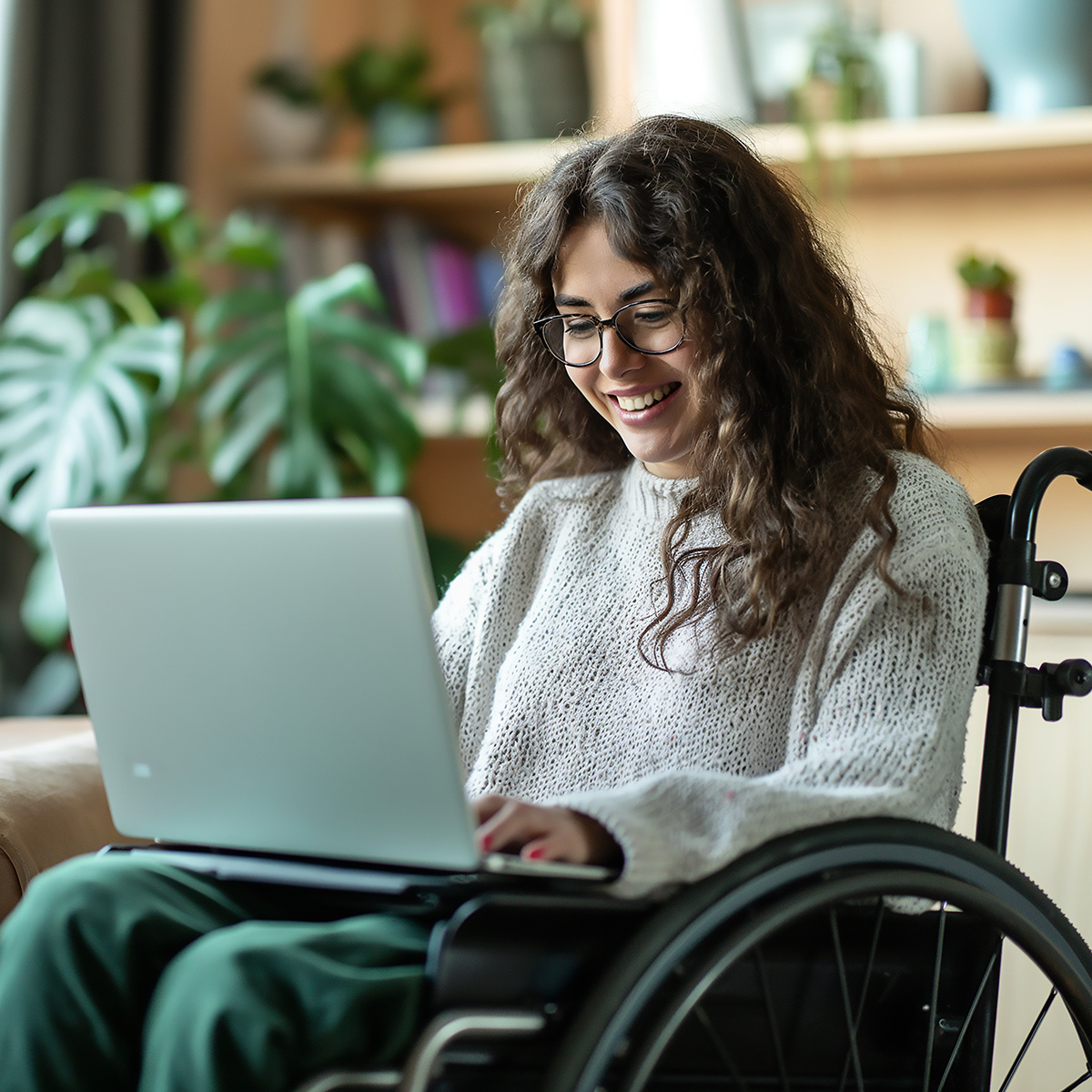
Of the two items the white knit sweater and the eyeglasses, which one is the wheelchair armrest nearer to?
the white knit sweater

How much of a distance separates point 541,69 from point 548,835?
188cm

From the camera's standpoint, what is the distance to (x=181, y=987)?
831 millimetres

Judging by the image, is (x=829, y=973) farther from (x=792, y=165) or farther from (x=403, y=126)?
(x=403, y=126)

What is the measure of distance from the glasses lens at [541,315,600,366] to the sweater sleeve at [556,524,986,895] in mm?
340

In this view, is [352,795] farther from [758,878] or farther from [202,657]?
[758,878]

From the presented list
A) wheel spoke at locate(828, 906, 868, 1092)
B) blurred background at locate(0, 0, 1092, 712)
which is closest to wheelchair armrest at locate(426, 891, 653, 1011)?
wheel spoke at locate(828, 906, 868, 1092)

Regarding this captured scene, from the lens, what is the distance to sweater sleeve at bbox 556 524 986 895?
0.84 meters

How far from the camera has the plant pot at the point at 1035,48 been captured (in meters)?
2.02

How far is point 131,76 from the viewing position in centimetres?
240

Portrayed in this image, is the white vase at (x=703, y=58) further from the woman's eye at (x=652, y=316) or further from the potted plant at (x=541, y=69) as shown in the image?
the woman's eye at (x=652, y=316)

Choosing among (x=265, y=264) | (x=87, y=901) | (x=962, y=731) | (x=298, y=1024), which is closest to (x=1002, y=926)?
(x=962, y=731)

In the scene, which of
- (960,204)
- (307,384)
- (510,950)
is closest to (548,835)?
(510,950)

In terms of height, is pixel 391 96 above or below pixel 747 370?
above

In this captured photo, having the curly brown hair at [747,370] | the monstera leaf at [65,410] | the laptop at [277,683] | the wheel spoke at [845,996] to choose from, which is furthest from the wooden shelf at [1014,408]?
the laptop at [277,683]
